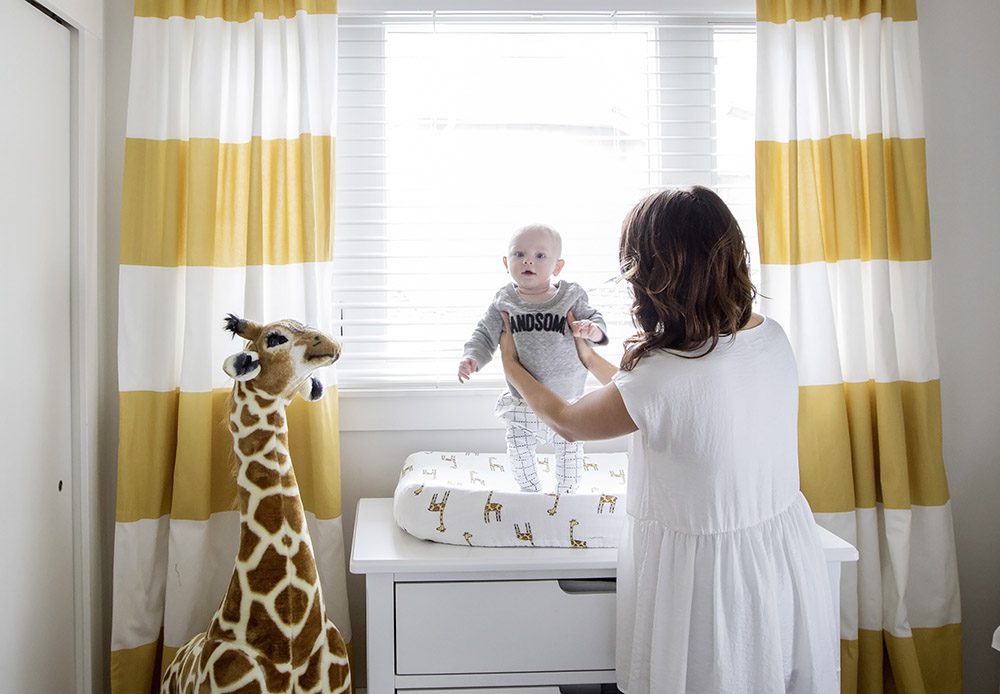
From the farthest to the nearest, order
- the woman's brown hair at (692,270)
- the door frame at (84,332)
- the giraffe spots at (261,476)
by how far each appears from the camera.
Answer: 1. the door frame at (84,332)
2. the giraffe spots at (261,476)
3. the woman's brown hair at (692,270)

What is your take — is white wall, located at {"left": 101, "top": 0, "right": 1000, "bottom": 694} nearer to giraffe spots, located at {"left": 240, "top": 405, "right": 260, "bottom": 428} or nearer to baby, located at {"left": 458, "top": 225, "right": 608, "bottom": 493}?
baby, located at {"left": 458, "top": 225, "right": 608, "bottom": 493}

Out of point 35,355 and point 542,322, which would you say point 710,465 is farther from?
point 35,355

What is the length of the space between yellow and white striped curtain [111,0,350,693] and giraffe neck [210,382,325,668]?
0.36 meters

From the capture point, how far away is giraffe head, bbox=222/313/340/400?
169 cm

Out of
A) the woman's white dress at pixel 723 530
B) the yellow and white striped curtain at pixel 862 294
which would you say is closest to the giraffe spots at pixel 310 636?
the woman's white dress at pixel 723 530

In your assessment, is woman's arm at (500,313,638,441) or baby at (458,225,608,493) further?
baby at (458,225,608,493)

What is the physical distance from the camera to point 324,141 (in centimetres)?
207

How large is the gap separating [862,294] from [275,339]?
1.50m

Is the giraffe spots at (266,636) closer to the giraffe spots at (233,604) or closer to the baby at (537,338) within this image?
the giraffe spots at (233,604)

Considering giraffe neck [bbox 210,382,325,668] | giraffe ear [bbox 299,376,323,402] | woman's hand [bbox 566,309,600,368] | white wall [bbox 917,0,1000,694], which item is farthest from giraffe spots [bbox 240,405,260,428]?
white wall [bbox 917,0,1000,694]

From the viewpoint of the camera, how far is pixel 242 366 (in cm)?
161

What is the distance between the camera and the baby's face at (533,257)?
1.82 meters

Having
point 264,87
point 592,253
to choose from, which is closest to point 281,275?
point 264,87

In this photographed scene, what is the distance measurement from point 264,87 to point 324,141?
0.20 meters
